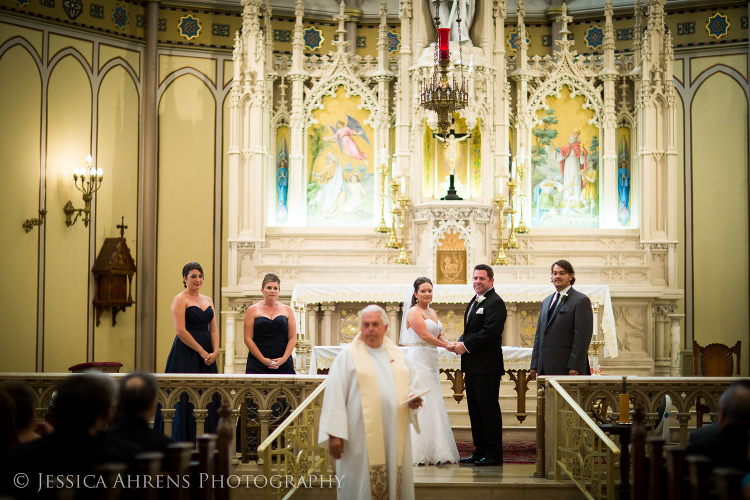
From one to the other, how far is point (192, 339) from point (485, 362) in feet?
7.33

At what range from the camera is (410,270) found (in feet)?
35.2

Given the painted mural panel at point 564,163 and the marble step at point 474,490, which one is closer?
the marble step at point 474,490

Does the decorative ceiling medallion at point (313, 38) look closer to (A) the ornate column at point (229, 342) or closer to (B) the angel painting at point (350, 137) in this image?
(B) the angel painting at point (350, 137)

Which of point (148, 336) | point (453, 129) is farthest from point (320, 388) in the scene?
point (148, 336)

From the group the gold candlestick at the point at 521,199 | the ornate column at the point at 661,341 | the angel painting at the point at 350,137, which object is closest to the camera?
the ornate column at the point at 661,341

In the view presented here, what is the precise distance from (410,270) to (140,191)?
13.4ft

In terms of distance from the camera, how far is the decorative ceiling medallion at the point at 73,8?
11.1 m

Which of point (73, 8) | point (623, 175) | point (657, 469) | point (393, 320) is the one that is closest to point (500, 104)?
point (623, 175)

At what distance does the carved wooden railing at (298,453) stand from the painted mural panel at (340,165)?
238 inches

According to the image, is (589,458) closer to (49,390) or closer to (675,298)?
(49,390)

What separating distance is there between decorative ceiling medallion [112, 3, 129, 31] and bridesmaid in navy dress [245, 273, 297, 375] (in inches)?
259

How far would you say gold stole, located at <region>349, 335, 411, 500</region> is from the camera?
187 inches

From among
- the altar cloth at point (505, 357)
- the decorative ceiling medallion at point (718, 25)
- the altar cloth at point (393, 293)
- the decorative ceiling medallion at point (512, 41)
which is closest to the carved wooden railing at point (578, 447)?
the altar cloth at point (505, 357)

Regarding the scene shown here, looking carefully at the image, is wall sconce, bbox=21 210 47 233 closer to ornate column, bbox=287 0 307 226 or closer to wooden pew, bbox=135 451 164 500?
ornate column, bbox=287 0 307 226
